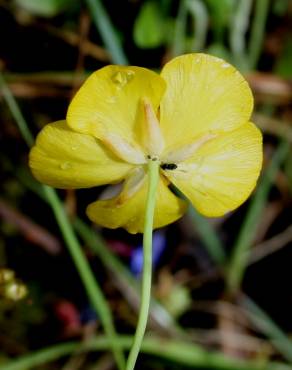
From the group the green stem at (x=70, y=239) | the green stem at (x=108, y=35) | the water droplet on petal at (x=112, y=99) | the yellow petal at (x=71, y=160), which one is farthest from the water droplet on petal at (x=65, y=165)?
the green stem at (x=108, y=35)

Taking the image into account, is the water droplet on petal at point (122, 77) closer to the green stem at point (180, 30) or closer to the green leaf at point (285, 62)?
the green stem at point (180, 30)

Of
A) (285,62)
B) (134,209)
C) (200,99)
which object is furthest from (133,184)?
(285,62)

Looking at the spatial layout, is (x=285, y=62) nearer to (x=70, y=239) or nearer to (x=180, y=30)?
(x=180, y=30)

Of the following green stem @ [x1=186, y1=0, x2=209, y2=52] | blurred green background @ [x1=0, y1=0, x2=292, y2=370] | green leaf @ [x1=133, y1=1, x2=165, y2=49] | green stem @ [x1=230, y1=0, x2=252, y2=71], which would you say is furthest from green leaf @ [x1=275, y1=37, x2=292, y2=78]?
green leaf @ [x1=133, y1=1, x2=165, y2=49]

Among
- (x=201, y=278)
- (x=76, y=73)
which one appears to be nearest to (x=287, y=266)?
(x=201, y=278)

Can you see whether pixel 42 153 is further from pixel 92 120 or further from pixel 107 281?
pixel 107 281

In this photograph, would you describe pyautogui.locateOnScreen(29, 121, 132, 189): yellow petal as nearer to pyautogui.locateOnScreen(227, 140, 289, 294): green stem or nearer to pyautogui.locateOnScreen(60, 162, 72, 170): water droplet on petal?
pyautogui.locateOnScreen(60, 162, 72, 170): water droplet on petal
